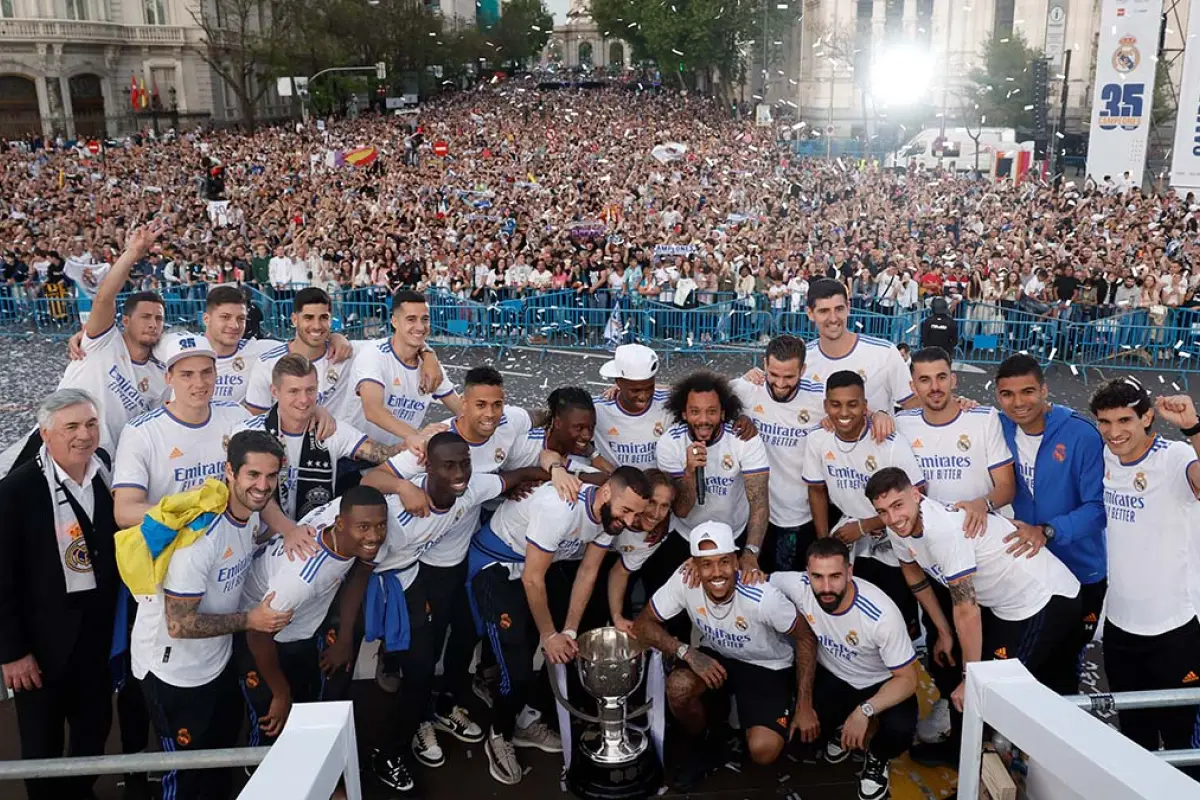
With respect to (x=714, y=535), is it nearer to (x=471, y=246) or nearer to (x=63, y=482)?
(x=63, y=482)

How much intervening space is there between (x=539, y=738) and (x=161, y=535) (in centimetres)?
229

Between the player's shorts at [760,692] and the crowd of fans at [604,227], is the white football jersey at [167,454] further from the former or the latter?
the crowd of fans at [604,227]

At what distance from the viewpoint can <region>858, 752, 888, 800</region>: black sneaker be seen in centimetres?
493

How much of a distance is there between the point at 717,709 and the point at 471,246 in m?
16.6

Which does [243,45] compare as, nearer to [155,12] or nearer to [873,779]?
[155,12]

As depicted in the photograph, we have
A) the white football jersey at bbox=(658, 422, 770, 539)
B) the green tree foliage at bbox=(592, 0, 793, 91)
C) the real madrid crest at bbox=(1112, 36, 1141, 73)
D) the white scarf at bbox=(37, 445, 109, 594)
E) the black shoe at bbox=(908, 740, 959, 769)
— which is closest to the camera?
the white scarf at bbox=(37, 445, 109, 594)

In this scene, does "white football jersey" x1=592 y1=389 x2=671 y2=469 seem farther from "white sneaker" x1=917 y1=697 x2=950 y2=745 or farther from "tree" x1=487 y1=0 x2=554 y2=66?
"tree" x1=487 y1=0 x2=554 y2=66

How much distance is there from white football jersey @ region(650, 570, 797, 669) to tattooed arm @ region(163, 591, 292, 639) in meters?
1.88

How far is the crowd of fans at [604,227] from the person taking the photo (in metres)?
16.7

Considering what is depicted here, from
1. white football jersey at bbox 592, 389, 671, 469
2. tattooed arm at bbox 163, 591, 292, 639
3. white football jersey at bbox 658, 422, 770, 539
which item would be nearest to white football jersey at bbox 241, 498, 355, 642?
tattooed arm at bbox 163, 591, 292, 639

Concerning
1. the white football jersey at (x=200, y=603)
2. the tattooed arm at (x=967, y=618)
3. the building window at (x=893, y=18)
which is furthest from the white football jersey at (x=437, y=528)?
the building window at (x=893, y=18)

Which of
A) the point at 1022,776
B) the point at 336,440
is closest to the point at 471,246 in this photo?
the point at 336,440

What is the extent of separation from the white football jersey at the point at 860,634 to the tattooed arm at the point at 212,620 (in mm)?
2443

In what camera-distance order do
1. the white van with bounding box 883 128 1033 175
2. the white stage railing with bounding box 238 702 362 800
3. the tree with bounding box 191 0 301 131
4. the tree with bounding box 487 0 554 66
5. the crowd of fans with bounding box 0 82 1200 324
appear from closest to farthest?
the white stage railing with bounding box 238 702 362 800 → the crowd of fans with bounding box 0 82 1200 324 → the white van with bounding box 883 128 1033 175 → the tree with bounding box 191 0 301 131 → the tree with bounding box 487 0 554 66
